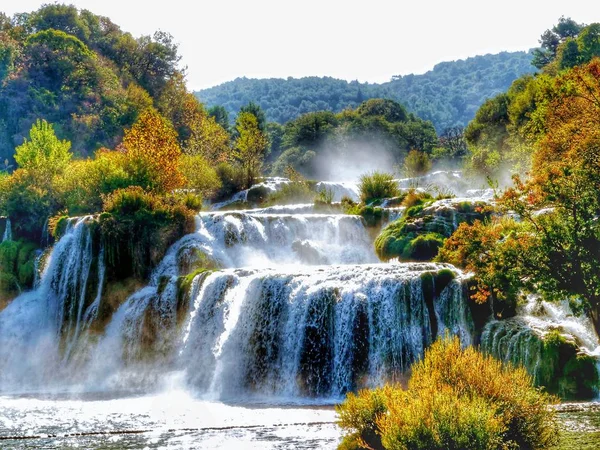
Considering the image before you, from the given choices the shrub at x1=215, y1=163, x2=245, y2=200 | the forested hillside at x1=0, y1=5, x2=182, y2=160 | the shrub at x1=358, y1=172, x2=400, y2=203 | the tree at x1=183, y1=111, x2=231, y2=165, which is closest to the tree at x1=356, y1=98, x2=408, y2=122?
the forested hillside at x1=0, y1=5, x2=182, y2=160

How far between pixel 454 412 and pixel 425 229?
64.3 ft

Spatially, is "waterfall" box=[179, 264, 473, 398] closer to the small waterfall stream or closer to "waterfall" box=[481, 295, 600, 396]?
the small waterfall stream

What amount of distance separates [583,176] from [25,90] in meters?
61.0

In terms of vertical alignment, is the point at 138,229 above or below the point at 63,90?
below

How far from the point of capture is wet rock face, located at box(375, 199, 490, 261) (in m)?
31.1

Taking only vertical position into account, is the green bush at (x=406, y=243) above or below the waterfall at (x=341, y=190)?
below

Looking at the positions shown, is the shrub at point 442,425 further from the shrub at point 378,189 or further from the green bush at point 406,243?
the shrub at point 378,189

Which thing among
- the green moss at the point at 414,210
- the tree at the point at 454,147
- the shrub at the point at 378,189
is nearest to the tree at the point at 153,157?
the shrub at the point at 378,189

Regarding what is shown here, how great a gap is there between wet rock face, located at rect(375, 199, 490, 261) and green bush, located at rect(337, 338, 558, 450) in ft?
51.8

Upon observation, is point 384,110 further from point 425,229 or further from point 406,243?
point 406,243

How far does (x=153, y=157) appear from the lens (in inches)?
1700

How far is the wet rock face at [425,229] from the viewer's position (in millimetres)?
31125

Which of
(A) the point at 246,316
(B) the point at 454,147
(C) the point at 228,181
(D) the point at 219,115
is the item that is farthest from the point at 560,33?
(A) the point at 246,316

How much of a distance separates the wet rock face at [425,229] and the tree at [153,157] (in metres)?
13.5
